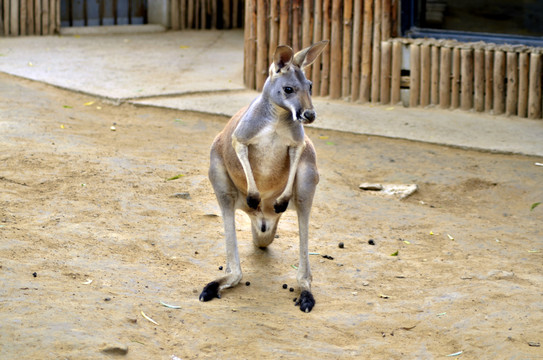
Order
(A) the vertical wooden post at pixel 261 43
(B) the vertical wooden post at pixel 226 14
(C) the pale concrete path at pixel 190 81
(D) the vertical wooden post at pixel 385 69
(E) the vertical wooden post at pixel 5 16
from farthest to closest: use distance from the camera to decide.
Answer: (B) the vertical wooden post at pixel 226 14, (E) the vertical wooden post at pixel 5 16, (A) the vertical wooden post at pixel 261 43, (D) the vertical wooden post at pixel 385 69, (C) the pale concrete path at pixel 190 81

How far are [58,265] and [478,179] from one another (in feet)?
11.8

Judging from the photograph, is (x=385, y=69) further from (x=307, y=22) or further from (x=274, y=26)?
(x=274, y=26)

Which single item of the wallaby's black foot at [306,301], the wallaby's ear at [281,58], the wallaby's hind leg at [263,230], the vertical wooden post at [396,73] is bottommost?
the wallaby's black foot at [306,301]

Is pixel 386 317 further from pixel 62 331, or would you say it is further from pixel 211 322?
pixel 62 331

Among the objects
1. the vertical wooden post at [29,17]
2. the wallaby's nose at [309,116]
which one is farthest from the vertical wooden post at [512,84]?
the vertical wooden post at [29,17]

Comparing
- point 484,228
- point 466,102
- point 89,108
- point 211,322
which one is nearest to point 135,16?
point 89,108

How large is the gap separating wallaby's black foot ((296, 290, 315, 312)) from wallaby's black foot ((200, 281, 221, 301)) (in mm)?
452

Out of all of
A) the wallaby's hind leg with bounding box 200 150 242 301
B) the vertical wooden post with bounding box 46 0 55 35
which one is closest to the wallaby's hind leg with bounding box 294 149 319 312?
the wallaby's hind leg with bounding box 200 150 242 301

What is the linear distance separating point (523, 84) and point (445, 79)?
0.79 metres

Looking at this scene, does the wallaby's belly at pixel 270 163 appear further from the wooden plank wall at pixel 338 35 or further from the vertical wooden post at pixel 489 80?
the wooden plank wall at pixel 338 35

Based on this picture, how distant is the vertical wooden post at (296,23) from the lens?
27.7 ft

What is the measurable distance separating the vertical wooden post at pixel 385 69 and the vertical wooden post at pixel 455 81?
2.32 ft

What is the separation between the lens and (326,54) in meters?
8.46

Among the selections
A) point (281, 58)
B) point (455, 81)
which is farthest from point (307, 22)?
point (281, 58)
